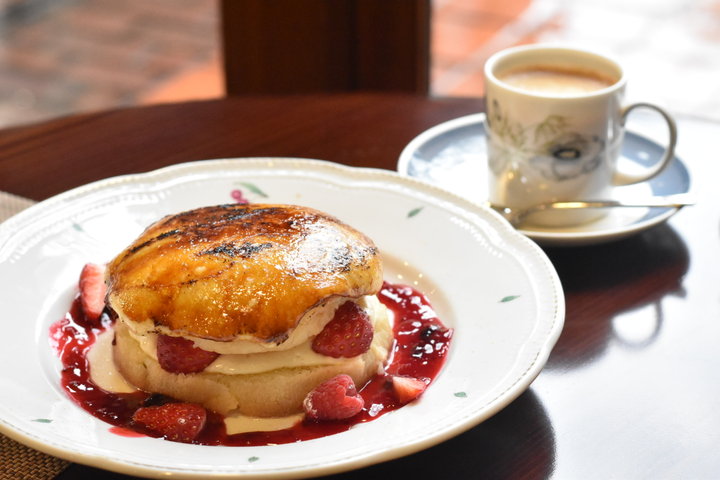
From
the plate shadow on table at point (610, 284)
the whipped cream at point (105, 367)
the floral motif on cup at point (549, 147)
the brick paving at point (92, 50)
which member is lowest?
the brick paving at point (92, 50)

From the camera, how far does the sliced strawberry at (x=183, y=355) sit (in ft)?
4.36

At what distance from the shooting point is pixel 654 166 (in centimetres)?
195

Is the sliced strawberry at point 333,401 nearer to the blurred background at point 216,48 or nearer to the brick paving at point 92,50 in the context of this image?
the blurred background at point 216,48

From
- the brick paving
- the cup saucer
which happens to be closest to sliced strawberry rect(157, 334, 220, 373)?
the cup saucer

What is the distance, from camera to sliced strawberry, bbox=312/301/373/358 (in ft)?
4.48

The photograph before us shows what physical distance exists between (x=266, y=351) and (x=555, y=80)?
0.97m

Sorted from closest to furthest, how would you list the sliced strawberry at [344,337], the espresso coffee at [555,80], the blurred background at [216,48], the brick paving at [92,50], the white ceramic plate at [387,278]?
the white ceramic plate at [387,278], the sliced strawberry at [344,337], the espresso coffee at [555,80], the blurred background at [216,48], the brick paving at [92,50]

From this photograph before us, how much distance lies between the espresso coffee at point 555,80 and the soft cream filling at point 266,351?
770 mm

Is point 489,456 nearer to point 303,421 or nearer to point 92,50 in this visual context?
point 303,421

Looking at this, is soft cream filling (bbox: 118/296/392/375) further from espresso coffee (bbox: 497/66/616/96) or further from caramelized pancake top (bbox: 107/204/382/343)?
espresso coffee (bbox: 497/66/616/96)

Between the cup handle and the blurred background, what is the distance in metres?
2.15

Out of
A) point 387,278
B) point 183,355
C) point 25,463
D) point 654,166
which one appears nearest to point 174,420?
point 183,355

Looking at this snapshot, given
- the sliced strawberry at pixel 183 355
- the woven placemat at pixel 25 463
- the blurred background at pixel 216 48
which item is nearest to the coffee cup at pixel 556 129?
the sliced strawberry at pixel 183 355

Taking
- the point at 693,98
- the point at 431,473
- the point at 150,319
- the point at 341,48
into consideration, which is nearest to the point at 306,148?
the point at 150,319
